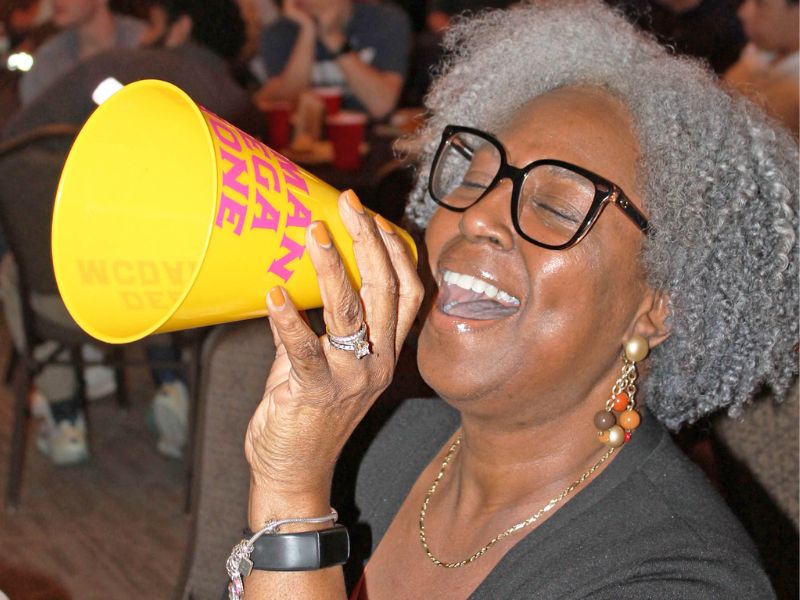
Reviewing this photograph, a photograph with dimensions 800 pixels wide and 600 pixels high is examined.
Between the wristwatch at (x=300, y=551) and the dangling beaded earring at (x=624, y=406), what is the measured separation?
0.43 m

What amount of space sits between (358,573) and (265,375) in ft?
1.31

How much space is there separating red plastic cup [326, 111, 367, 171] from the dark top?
7.83ft

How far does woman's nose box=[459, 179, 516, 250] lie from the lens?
1.37 metres

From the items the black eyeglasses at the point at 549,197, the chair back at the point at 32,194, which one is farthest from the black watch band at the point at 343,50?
the black eyeglasses at the point at 549,197

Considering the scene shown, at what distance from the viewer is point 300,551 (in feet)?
4.13

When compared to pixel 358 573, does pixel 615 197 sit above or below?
above

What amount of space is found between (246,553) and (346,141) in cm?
258

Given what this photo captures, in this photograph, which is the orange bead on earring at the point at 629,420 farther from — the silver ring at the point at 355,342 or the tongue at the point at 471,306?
the silver ring at the point at 355,342

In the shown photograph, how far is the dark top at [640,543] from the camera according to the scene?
124 centimetres

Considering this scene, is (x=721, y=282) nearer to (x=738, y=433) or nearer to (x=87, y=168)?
(x=738, y=433)

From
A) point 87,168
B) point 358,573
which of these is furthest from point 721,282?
point 87,168

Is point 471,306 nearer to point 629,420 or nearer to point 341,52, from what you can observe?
point 629,420

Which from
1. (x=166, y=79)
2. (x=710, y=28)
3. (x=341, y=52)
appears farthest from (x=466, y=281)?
(x=710, y=28)

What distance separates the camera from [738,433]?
175 centimetres
